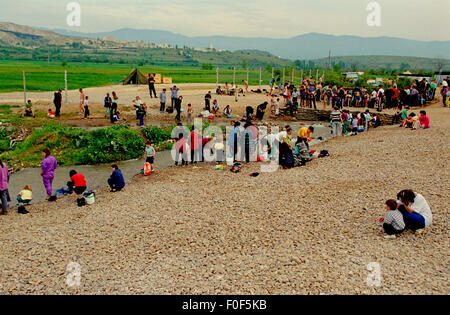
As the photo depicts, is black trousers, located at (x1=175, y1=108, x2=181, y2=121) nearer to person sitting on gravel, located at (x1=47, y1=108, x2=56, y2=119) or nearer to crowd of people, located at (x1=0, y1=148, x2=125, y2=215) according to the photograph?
person sitting on gravel, located at (x1=47, y1=108, x2=56, y2=119)

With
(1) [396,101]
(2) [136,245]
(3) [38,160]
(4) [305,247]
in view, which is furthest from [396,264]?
(1) [396,101]

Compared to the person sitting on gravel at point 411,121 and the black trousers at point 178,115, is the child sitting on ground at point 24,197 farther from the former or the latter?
the person sitting on gravel at point 411,121

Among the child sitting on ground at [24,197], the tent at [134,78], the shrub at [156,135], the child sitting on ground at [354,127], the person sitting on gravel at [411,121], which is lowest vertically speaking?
the child sitting on ground at [24,197]

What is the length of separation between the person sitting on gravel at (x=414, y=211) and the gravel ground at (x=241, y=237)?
11.5 inches

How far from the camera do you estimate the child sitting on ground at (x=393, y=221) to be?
9.76 metres

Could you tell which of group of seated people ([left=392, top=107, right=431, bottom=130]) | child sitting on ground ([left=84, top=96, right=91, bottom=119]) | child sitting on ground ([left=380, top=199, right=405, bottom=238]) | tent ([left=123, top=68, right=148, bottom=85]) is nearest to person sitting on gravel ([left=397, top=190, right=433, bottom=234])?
child sitting on ground ([left=380, top=199, right=405, bottom=238])

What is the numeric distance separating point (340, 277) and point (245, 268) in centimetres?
199

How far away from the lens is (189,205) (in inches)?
523

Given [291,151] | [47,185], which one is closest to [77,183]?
[47,185]

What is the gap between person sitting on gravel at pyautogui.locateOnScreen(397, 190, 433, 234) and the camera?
9.77m

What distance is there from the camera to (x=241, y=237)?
10570 millimetres

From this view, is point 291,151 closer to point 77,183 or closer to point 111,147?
point 77,183

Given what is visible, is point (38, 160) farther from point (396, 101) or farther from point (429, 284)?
point (396, 101)

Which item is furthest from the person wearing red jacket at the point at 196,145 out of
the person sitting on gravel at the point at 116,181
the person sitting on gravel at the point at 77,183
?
the person sitting on gravel at the point at 77,183
